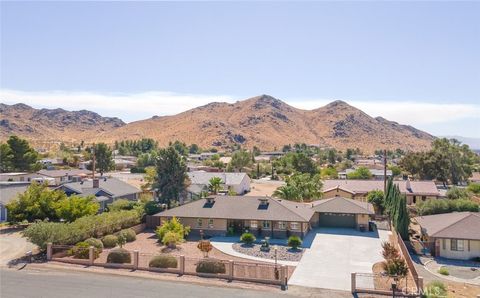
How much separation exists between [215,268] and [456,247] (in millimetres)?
23129

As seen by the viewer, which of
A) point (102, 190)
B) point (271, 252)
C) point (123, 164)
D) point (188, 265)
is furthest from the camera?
point (123, 164)

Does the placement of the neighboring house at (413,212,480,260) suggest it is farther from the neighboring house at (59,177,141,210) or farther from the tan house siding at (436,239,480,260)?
the neighboring house at (59,177,141,210)

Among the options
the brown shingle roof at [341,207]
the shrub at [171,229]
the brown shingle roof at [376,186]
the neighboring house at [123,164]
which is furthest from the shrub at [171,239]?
the neighboring house at [123,164]

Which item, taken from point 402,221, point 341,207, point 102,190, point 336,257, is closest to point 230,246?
point 336,257

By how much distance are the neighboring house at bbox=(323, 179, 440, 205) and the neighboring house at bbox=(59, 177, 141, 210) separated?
3126 cm

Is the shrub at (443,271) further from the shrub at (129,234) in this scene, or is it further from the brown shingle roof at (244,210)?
the shrub at (129,234)

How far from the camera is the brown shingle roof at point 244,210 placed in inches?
1695

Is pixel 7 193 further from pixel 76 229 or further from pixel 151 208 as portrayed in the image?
pixel 76 229

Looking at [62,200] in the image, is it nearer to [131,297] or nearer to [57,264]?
[57,264]

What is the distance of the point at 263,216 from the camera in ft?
142

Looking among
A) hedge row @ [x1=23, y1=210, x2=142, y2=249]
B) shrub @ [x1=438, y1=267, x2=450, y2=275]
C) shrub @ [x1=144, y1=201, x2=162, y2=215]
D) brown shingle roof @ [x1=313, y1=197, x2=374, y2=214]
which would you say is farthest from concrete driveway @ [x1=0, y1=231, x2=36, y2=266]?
shrub @ [x1=438, y1=267, x2=450, y2=275]

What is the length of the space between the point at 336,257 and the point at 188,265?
43.0 feet

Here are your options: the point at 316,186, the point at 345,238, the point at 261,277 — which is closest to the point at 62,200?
the point at 261,277

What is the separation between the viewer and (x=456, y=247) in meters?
37.3
